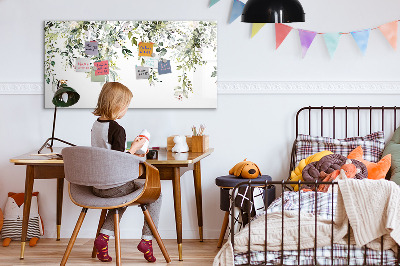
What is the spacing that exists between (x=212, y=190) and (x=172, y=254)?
0.68 m

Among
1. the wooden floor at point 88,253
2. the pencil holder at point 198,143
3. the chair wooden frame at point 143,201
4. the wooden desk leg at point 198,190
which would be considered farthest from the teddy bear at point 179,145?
the wooden floor at point 88,253

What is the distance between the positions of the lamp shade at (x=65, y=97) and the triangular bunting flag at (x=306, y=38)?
1.61m

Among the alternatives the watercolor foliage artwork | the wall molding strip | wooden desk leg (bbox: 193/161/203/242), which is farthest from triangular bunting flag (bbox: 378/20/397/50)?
wooden desk leg (bbox: 193/161/203/242)

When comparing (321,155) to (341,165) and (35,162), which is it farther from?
(35,162)

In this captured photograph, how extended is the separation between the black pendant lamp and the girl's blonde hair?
0.86 meters

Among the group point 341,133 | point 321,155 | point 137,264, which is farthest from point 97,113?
point 341,133

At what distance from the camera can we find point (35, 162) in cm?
367

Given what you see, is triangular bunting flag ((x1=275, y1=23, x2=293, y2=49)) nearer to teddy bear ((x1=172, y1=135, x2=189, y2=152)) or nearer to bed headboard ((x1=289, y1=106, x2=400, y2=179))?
bed headboard ((x1=289, y1=106, x2=400, y2=179))

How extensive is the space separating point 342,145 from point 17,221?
7.61 ft

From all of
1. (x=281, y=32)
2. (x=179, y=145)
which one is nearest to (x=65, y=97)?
(x=179, y=145)

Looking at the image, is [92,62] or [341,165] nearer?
[341,165]

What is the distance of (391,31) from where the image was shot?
4.31 metres

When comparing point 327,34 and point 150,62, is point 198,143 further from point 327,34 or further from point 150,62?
point 327,34

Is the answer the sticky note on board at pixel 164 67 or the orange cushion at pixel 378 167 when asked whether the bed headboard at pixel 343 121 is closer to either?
the orange cushion at pixel 378 167
